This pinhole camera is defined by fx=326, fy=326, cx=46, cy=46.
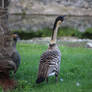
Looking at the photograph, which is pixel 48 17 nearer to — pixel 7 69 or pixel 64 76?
pixel 64 76

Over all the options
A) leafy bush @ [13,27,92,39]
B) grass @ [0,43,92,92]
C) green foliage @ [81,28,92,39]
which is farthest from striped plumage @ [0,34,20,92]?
green foliage @ [81,28,92,39]

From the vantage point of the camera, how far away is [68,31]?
2506cm

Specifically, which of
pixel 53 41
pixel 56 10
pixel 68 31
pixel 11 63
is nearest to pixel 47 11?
pixel 56 10

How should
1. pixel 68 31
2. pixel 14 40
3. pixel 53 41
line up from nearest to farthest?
1. pixel 14 40
2. pixel 53 41
3. pixel 68 31

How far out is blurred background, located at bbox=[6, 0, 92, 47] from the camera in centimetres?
2511

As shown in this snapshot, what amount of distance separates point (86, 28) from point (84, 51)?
10438mm

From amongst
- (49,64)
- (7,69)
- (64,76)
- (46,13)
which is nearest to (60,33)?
(46,13)

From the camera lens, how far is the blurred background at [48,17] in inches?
989

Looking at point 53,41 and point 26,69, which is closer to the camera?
point 53,41

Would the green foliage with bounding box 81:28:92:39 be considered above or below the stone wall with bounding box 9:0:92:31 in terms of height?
below

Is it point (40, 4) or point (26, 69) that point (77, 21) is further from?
point (26, 69)

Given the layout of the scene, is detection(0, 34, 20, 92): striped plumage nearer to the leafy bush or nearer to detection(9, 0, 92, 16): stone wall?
the leafy bush

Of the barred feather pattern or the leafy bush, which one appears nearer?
the barred feather pattern

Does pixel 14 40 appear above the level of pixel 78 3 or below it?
above
